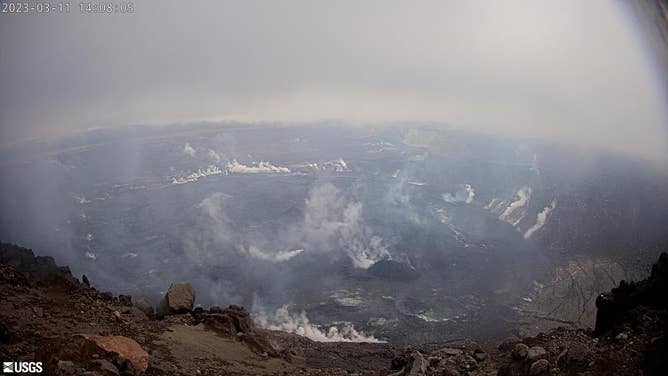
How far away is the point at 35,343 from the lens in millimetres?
15547

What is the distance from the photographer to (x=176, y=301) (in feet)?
89.9

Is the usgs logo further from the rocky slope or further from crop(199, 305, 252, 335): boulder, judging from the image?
crop(199, 305, 252, 335): boulder

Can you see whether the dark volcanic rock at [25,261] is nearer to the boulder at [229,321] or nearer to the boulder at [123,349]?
the boulder at [229,321]

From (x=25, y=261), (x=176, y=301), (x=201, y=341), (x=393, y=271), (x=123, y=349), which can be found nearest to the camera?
(x=123, y=349)

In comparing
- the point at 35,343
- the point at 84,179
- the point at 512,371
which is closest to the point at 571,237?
the point at 512,371

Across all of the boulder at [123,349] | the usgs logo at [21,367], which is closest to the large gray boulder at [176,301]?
the boulder at [123,349]

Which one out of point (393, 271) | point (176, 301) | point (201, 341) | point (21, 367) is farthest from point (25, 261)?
point (393, 271)

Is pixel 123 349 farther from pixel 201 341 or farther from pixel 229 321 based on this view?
pixel 229 321

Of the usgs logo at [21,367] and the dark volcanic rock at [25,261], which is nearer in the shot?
the usgs logo at [21,367]

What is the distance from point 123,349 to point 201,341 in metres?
6.95

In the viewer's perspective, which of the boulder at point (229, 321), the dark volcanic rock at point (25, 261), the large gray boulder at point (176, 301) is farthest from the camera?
the dark volcanic rock at point (25, 261)

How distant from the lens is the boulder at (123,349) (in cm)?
1609

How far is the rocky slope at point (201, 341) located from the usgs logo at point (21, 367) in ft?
1.25

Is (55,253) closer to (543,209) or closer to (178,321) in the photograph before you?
(178,321)
